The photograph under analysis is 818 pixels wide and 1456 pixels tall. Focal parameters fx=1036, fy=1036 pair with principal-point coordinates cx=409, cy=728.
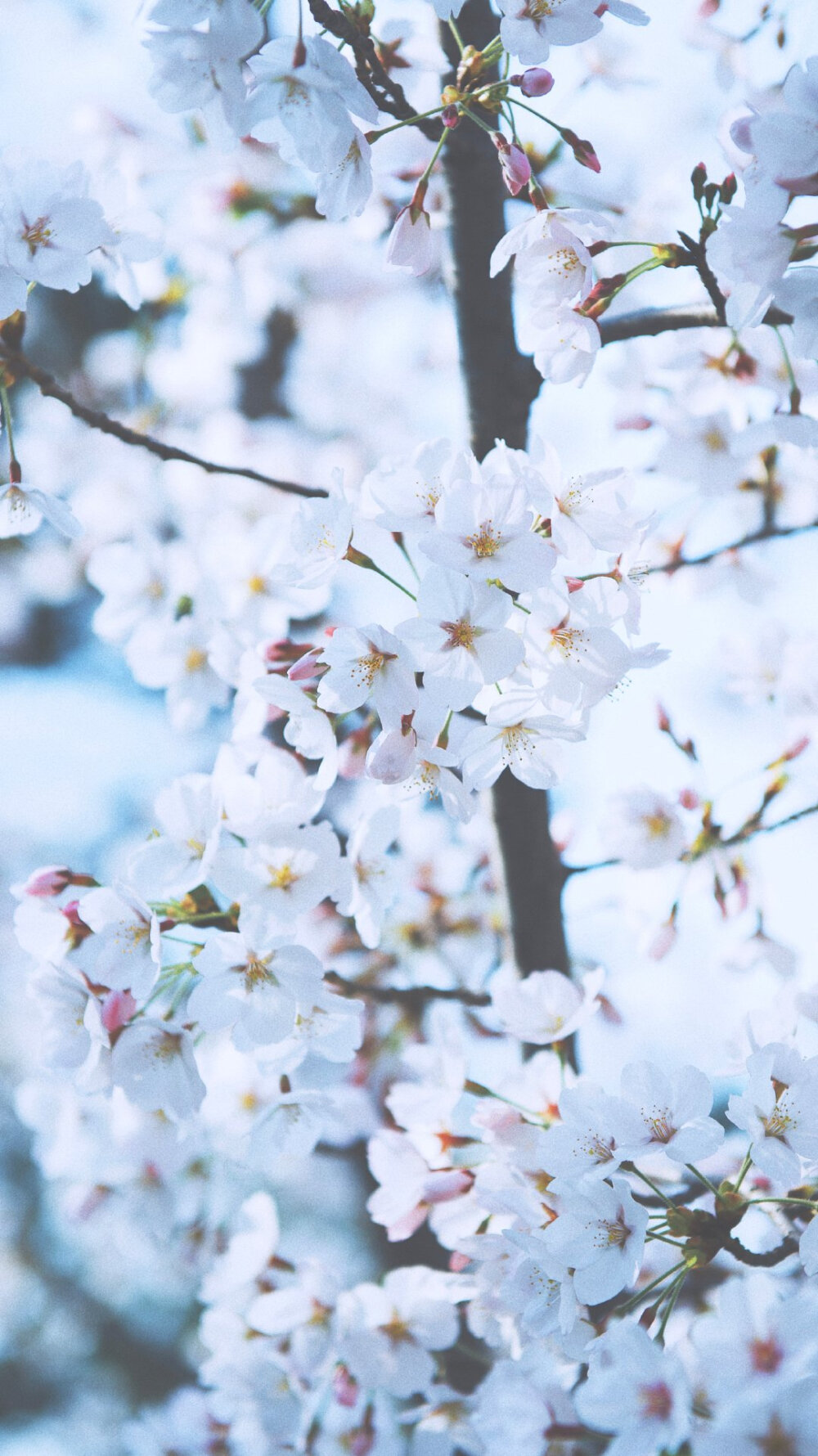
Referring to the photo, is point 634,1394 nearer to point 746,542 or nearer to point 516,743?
point 516,743

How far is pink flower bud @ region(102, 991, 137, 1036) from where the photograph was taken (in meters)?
1.37


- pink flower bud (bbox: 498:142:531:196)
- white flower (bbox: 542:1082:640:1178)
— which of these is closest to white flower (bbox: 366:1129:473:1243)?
white flower (bbox: 542:1082:640:1178)

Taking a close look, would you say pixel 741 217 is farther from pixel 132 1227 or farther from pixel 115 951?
pixel 132 1227

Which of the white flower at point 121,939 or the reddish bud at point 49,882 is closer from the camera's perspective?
the white flower at point 121,939

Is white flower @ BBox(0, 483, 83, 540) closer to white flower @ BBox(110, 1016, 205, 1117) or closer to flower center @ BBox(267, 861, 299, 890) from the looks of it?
flower center @ BBox(267, 861, 299, 890)

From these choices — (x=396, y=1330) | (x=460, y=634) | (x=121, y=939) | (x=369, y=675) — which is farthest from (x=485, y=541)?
(x=396, y=1330)

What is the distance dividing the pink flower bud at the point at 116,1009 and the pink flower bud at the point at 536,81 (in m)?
1.23

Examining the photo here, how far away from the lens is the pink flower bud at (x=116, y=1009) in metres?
1.37

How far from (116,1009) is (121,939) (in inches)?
3.7

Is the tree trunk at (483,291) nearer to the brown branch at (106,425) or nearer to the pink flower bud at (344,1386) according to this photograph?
the brown branch at (106,425)

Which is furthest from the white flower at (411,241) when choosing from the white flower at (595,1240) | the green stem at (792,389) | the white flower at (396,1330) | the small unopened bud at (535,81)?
the white flower at (396,1330)

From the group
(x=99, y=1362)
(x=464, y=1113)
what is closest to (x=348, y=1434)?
(x=464, y=1113)

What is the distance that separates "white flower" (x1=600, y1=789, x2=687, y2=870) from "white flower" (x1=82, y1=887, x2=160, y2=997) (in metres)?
0.99

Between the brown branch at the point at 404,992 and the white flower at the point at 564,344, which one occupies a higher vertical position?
the white flower at the point at 564,344
